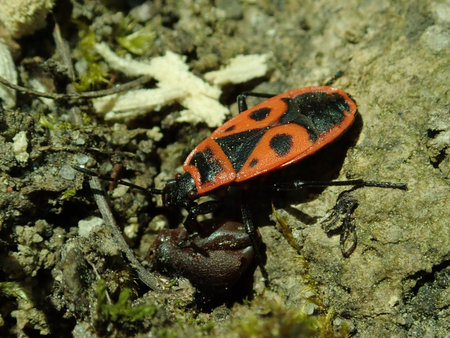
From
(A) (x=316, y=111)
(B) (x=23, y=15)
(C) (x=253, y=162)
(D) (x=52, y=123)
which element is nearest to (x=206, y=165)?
(C) (x=253, y=162)

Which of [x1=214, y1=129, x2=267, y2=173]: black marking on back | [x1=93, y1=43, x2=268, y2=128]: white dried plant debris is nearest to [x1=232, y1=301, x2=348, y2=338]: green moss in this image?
[x1=214, y1=129, x2=267, y2=173]: black marking on back

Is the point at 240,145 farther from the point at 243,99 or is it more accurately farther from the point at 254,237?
the point at 254,237

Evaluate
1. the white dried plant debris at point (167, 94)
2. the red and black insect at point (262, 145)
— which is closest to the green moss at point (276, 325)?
the red and black insect at point (262, 145)

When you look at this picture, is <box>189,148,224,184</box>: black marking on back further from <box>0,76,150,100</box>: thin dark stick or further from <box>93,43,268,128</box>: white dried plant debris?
<box>0,76,150,100</box>: thin dark stick

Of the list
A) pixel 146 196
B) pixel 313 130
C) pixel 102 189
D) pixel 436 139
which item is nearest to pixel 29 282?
pixel 102 189

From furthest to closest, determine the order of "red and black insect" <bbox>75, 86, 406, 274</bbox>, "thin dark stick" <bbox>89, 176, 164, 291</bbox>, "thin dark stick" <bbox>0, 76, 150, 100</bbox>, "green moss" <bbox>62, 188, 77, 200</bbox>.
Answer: "thin dark stick" <bbox>0, 76, 150, 100</bbox>, "red and black insect" <bbox>75, 86, 406, 274</bbox>, "green moss" <bbox>62, 188, 77, 200</bbox>, "thin dark stick" <bbox>89, 176, 164, 291</bbox>
